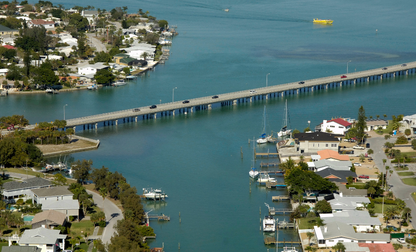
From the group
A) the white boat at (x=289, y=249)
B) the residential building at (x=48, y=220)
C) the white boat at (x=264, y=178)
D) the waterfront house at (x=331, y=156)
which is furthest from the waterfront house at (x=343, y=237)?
the residential building at (x=48, y=220)

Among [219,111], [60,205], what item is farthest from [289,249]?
[219,111]

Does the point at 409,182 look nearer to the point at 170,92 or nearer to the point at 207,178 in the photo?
the point at 207,178

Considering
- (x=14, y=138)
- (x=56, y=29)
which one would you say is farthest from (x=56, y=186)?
(x=56, y=29)

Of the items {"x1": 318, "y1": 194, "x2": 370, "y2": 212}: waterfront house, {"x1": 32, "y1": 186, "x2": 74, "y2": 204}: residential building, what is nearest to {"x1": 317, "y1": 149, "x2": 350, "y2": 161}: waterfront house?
{"x1": 318, "y1": 194, "x2": 370, "y2": 212}: waterfront house

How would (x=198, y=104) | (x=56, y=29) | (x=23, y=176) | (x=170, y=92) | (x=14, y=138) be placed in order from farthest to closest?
(x=56, y=29) → (x=170, y=92) → (x=198, y=104) → (x=14, y=138) → (x=23, y=176)

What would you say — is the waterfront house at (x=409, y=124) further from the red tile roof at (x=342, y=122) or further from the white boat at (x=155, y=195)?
the white boat at (x=155, y=195)

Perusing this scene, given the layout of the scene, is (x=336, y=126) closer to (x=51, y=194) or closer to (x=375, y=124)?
(x=375, y=124)

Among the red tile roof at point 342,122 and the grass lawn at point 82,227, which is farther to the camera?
the red tile roof at point 342,122
